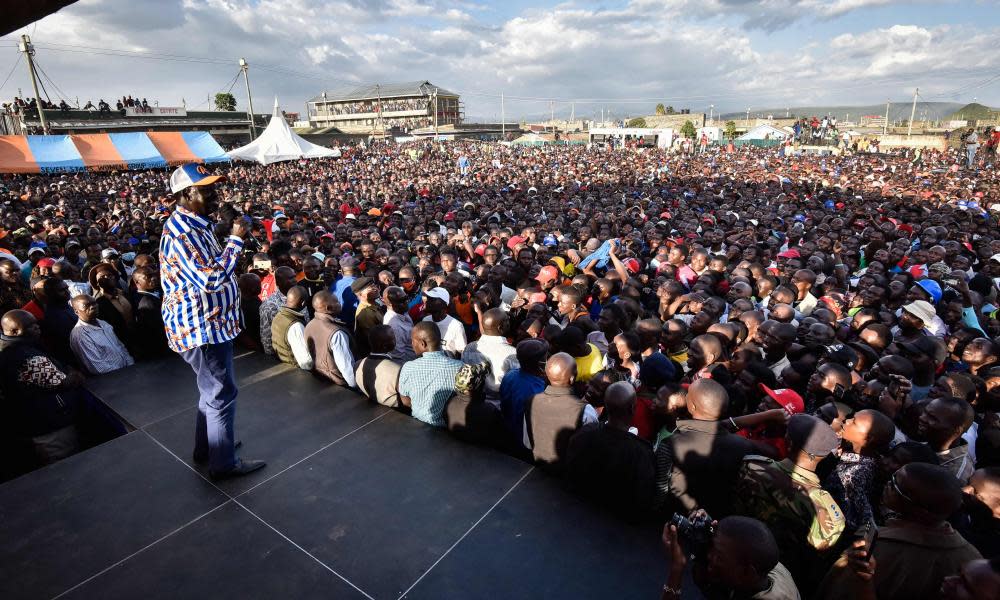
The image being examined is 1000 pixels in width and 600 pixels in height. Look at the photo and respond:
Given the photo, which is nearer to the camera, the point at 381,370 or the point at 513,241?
the point at 381,370

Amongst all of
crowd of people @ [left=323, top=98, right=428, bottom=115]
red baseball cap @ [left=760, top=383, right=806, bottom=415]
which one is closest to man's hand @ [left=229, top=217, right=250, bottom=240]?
red baseball cap @ [left=760, top=383, right=806, bottom=415]

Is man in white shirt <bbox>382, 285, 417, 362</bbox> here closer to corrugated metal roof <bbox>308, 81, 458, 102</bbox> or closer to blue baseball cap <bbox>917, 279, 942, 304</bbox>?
blue baseball cap <bbox>917, 279, 942, 304</bbox>

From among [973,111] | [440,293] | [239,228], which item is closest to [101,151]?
[239,228]

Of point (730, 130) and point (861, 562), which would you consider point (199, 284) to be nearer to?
point (861, 562)

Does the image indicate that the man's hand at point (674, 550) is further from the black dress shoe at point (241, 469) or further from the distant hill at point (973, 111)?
the distant hill at point (973, 111)

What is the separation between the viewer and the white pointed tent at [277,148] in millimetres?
18297

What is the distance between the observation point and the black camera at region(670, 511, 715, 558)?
1.64 m

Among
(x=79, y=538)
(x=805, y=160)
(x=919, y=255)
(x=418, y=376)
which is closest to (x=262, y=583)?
(x=79, y=538)

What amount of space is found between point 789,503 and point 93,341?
5338 millimetres

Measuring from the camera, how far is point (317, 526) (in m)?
2.53

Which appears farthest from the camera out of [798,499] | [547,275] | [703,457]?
[547,275]

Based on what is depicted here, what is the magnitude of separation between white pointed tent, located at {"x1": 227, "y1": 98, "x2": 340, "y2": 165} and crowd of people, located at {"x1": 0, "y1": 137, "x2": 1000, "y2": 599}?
998cm

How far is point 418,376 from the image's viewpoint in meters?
3.36

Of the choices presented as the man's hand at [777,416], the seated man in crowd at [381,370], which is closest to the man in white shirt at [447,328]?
the seated man in crowd at [381,370]
